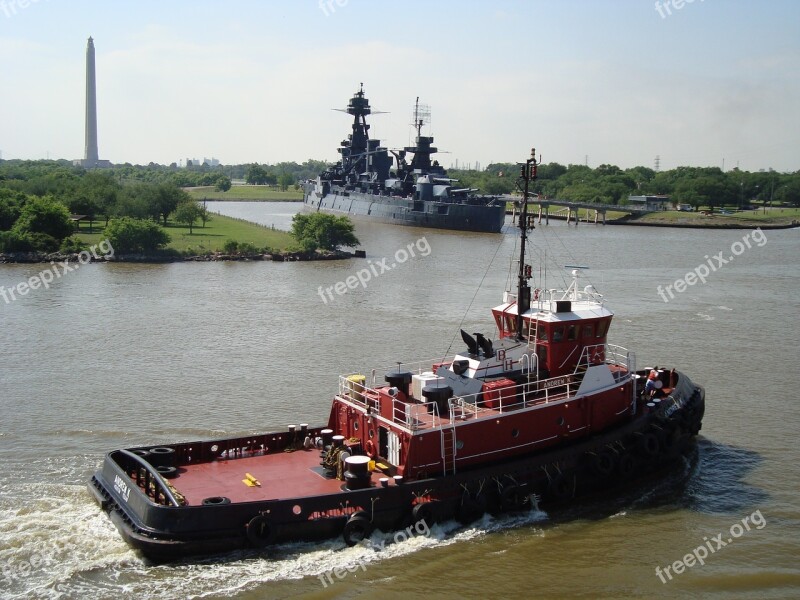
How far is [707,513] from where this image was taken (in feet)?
47.9

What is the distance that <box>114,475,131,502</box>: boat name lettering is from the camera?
1254cm

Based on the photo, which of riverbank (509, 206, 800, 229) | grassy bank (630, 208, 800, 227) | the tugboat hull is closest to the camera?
the tugboat hull

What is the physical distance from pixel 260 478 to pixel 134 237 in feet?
114

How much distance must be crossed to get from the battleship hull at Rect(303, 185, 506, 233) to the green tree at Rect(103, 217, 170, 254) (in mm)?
29835

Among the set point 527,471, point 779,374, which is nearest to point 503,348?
point 527,471

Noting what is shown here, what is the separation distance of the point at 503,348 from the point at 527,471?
7.80ft

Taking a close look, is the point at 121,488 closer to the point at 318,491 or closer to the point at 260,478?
the point at 260,478

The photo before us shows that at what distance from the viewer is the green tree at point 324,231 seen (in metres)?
49.9

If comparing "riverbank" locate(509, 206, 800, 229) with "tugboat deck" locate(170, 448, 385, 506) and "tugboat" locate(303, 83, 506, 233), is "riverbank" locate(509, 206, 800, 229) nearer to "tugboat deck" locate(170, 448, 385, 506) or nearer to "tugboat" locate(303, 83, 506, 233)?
"tugboat" locate(303, 83, 506, 233)
